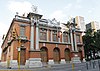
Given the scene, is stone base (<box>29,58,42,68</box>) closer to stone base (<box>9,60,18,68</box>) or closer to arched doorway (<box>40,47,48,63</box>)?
arched doorway (<box>40,47,48,63</box>)

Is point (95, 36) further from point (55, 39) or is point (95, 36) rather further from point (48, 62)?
point (48, 62)

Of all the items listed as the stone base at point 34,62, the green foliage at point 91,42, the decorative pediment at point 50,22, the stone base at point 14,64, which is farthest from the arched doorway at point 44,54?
the green foliage at point 91,42

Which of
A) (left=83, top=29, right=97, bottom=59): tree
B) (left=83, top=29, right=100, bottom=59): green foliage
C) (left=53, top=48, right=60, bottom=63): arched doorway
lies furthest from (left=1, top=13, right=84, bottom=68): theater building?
(left=83, top=29, right=100, bottom=59): green foliage

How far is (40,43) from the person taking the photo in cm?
3097

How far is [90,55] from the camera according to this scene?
4453 centimetres

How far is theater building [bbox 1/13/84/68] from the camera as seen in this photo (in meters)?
28.2

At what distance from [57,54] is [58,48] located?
1.59 metres

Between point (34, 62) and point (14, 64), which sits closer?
point (14, 64)

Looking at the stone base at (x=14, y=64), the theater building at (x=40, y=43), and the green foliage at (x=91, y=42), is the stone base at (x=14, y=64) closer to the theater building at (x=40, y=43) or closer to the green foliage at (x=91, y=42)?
the theater building at (x=40, y=43)

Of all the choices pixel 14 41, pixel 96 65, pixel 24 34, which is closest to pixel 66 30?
pixel 24 34

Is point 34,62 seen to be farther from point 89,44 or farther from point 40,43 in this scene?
point 89,44

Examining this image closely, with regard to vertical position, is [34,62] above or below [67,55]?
below

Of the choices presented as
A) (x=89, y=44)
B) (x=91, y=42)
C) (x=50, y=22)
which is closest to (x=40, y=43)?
(x=50, y=22)

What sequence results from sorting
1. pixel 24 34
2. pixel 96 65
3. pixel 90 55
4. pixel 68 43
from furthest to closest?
pixel 90 55 < pixel 68 43 < pixel 24 34 < pixel 96 65
